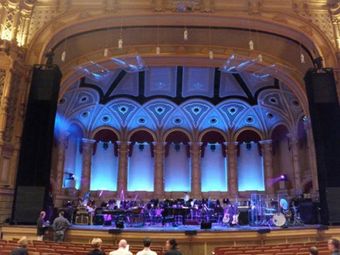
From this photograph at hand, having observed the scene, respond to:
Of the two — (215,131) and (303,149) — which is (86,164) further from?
(303,149)

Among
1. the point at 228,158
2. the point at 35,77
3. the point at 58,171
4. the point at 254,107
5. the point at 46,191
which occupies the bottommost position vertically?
the point at 46,191

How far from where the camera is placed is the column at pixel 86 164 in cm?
1909

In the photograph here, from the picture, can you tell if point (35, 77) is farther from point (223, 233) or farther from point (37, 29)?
point (223, 233)

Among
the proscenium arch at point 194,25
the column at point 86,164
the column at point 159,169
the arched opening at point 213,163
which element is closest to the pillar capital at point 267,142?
the arched opening at point 213,163

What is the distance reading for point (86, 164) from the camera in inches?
768

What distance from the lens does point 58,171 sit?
1753cm

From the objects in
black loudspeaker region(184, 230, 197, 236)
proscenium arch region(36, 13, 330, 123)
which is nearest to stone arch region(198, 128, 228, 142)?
proscenium arch region(36, 13, 330, 123)

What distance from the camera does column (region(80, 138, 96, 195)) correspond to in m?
19.1

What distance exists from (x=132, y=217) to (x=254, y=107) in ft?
36.0

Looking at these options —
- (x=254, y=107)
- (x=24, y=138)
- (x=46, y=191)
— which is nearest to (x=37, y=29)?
(x=24, y=138)

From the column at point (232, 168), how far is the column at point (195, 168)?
1871mm

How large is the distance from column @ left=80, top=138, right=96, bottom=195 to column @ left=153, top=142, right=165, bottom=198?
400 centimetres

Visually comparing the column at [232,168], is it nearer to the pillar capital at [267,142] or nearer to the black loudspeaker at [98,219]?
the pillar capital at [267,142]

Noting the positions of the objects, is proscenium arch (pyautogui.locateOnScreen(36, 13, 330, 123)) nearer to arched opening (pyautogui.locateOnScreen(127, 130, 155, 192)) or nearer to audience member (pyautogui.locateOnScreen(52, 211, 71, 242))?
audience member (pyautogui.locateOnScreen(52, 211, 71, 242))
